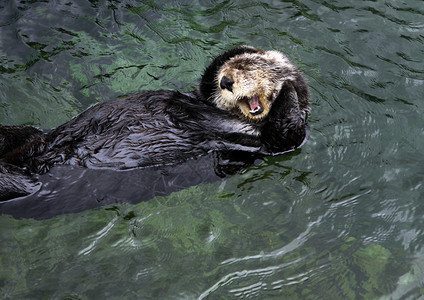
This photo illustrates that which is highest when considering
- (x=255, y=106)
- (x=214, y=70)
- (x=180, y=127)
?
(x=214, y=70)

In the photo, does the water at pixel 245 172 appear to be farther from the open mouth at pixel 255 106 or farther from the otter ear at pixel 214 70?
the otter ear at pixel 214 70

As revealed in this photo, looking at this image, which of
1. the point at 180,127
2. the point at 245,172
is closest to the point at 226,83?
the point at 180,127

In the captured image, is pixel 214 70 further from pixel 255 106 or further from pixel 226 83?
pixel 255 106

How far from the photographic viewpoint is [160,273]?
10.3ft

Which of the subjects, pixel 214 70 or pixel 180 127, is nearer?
pixel 180 127

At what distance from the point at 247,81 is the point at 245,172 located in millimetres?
755

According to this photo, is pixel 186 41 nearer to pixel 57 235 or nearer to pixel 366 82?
pixel 366 82

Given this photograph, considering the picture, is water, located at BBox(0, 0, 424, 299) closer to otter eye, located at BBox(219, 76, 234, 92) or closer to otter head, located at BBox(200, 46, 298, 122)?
otter head, located at BBox(200, 46, 298, 122)

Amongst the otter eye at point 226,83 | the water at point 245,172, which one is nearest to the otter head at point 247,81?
the otter eye at point 226,83

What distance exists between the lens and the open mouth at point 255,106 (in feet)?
11.1

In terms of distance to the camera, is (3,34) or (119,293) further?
(3,34)

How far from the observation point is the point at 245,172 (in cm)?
365

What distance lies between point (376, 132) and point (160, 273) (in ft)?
7.22

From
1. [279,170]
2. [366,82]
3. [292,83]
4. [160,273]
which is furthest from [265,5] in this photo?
[160,273]
